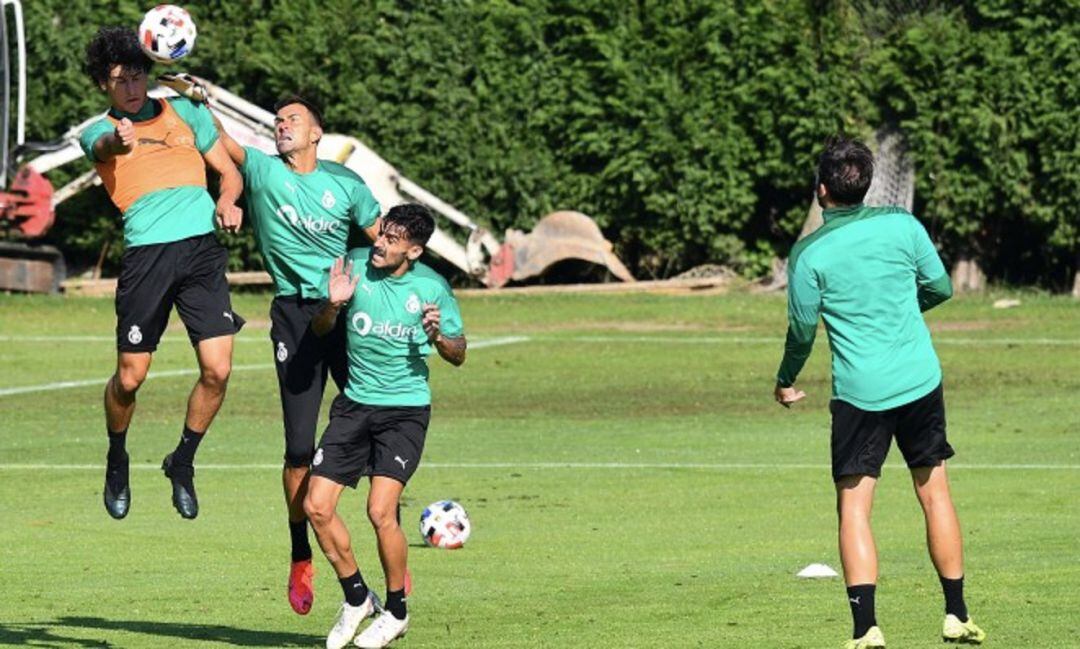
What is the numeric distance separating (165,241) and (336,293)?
5.24ft

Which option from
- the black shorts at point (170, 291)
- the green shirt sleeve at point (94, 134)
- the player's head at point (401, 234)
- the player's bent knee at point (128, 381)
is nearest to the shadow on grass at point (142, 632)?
the player's bent knee at point (128, 381)

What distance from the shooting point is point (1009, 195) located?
30500 millimetres

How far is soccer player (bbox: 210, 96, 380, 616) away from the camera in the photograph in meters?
11.7

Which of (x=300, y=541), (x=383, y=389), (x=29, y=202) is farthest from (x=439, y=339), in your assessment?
(x=29, y=202)

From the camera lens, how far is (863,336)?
10.2 m

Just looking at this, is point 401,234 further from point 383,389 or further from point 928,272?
point 928,272

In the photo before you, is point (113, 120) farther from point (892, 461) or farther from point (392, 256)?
point (892, 461)

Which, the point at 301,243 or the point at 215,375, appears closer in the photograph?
the point at 301,243

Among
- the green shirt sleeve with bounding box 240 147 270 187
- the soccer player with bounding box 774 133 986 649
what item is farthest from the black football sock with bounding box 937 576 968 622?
the green shirt sleeve with bounding box 240 147 270 187

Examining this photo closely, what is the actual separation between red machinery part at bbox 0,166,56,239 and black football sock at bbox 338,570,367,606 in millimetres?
21185

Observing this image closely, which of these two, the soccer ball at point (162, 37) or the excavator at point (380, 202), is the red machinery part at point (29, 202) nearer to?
the excavator at point (380, 202)

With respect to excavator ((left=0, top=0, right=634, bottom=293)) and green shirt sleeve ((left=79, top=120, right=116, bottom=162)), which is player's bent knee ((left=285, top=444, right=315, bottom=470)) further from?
excavator ((left=0, top=0, right=634, bottom=293))

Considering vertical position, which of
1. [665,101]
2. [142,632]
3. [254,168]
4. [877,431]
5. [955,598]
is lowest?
[665,101]

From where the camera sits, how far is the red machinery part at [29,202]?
31.5 metres
